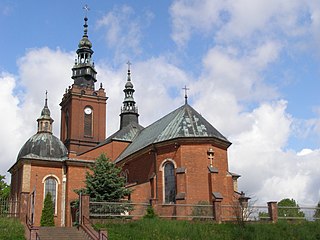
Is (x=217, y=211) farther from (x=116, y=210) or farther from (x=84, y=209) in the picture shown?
(x=84, y=209)

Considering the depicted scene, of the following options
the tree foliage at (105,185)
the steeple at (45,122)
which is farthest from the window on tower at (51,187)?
the tree foliage at (105,185)

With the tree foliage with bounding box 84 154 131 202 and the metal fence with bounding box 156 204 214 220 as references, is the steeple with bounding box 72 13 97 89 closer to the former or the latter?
the tree foliage with bounding box 84 154 131 202

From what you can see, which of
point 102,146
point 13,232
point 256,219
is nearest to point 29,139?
point 102,146

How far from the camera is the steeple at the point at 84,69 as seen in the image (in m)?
48.5

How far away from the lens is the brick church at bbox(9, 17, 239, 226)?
31016 millimetres

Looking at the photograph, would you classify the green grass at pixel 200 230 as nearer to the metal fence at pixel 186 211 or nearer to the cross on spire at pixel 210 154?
the metal fence at pixel 186 211

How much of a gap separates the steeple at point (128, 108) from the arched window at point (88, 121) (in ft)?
12.0

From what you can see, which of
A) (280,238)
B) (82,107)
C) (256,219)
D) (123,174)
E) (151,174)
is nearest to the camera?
(280,238)

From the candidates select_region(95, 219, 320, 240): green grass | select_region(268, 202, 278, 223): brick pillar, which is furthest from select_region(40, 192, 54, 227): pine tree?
select_region(268, 202, 278, 223): brick pillar

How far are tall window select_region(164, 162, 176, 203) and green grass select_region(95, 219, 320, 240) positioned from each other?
22.3 ft

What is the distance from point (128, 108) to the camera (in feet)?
165

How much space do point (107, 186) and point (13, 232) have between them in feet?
26.3

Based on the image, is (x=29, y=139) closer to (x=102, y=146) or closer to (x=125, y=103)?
(x=102, y=146)

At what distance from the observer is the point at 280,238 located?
2280 centimetres
